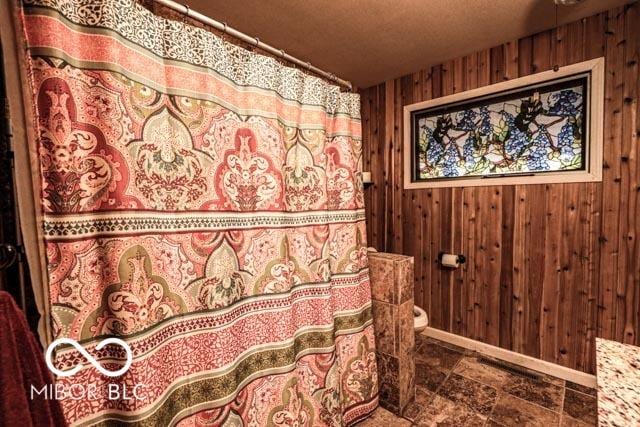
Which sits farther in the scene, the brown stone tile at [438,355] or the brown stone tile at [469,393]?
the brown stone tile at [438,355]

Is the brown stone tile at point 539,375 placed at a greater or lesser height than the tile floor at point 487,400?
lesser

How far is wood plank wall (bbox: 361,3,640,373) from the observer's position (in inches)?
64.7

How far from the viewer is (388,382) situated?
1581mm

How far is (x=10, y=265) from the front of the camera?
65 centimetres

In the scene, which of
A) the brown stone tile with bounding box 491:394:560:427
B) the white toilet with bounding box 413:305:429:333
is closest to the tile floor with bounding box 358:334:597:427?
the brown stone tile with bounding box 491:394:560:427

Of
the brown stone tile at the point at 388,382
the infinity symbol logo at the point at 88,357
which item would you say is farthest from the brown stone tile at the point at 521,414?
the infinity symbol logo at the point at 88,357

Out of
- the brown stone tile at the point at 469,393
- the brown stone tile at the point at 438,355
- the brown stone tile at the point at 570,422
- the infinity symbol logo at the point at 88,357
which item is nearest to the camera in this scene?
the infinity symbol logo at the point at 88,357

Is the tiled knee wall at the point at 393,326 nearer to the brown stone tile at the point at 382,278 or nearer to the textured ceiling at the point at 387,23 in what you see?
the brown stone tile at the point at 382,278

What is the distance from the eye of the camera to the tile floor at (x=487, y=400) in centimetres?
150

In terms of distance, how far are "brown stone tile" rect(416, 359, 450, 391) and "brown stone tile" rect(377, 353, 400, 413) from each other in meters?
0.36

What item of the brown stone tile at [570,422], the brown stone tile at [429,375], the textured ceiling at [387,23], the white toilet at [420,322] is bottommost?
the brown stone tile at [429,375]

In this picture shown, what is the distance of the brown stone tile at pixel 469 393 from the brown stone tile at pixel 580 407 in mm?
374

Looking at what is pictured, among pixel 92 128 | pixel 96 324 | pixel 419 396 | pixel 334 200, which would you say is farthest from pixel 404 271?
pixel 92 128

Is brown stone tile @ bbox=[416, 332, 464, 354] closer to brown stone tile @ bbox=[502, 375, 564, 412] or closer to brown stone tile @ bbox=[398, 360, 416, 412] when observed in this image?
brown stone tile @ bbox=[502, 375, 564, 412]
